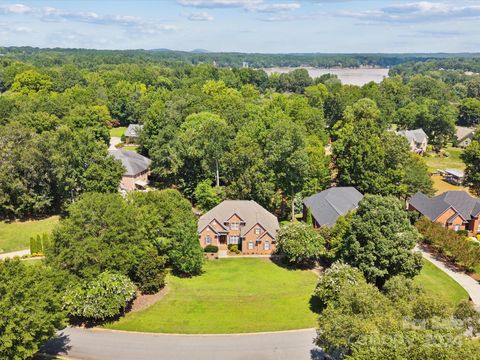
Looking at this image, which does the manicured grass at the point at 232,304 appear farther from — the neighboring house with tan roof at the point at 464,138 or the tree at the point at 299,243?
the neighboring house with tan roof at the point at 464,138

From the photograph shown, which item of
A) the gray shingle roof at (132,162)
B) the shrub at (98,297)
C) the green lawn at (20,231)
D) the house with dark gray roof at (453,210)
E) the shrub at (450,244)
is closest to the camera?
the shrub at (98,297)

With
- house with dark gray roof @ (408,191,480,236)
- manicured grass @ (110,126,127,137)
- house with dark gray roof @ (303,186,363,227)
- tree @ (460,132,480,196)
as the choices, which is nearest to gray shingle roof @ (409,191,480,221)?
house with dark gray roof @ (408,191,480,236)

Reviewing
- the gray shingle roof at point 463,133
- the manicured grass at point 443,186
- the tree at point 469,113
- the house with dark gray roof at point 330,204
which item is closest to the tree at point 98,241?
the house with dark gray roof at point 330,204

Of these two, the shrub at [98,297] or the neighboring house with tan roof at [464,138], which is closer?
the shrub at [98,297]

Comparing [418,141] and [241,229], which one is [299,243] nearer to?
[241,229]

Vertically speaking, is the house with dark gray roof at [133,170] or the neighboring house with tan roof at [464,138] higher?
the neighboring house with tan roof at [464,138]

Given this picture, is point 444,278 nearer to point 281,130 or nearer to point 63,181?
point 281,130

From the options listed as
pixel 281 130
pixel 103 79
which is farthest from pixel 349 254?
pixel 103 79
